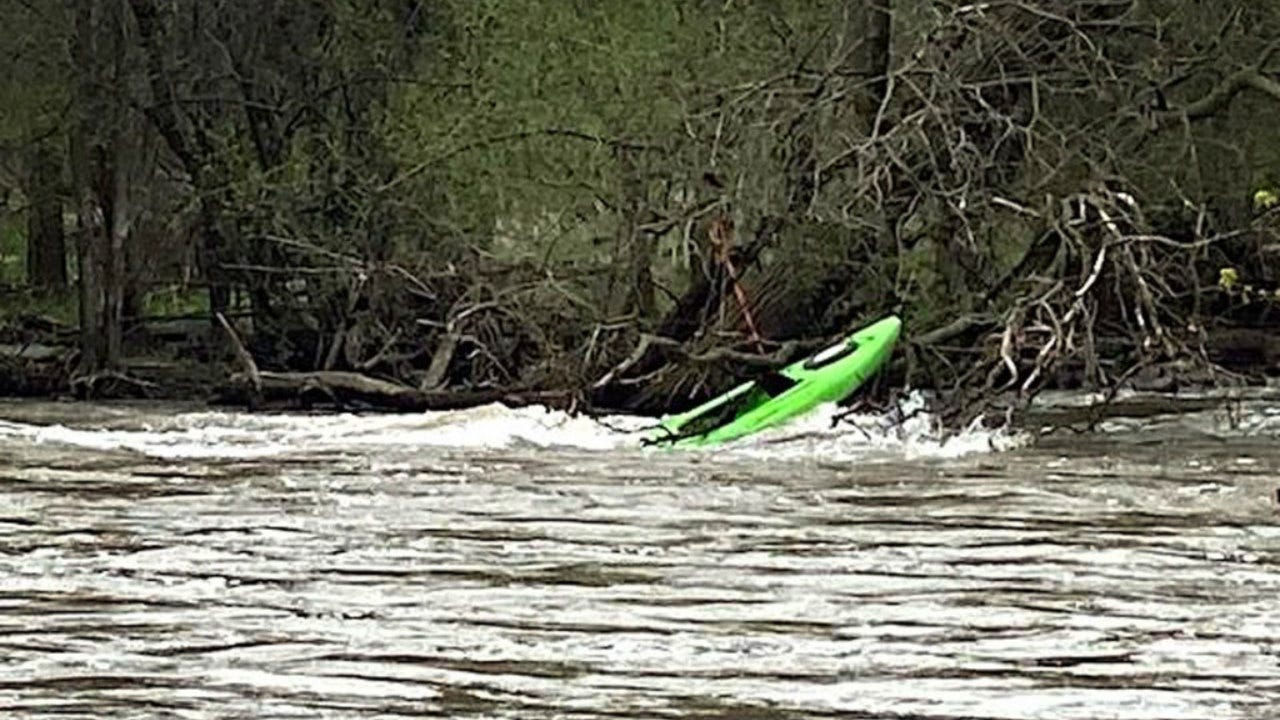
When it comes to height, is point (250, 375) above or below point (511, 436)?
above

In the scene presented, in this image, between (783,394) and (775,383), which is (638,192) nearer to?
(775,383)

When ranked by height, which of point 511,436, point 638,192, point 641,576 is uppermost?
point 638,192

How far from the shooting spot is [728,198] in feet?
66.5

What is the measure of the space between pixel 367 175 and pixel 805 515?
12.4 m

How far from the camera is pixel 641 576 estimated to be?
11.7 meters

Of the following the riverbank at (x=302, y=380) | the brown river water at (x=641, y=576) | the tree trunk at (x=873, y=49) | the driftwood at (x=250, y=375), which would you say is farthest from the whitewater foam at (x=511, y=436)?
the tree trunk at (x=873, y=49)

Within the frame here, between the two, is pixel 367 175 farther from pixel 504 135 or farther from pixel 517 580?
pixel 517 580

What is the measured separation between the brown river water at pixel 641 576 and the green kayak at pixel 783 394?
9.9 inches

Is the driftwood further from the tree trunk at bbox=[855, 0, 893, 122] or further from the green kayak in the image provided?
the tree trunk at bbox=[855, 0, 893, 122]

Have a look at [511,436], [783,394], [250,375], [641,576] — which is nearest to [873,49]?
[783,394]

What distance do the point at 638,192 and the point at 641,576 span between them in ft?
37.1

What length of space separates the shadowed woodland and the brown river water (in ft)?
4.89

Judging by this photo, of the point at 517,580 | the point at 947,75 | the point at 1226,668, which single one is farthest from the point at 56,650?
the point at 947,75

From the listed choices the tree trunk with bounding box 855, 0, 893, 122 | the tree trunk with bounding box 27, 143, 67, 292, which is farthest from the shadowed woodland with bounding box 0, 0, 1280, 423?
the tree trunk with bounding box 27, 143, 67, 292
